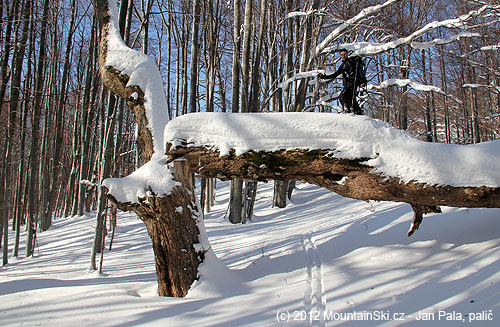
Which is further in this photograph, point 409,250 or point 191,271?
point 409,250

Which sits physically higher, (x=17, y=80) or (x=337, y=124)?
(x=17, y=80)

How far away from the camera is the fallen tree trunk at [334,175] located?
3580 millimetres

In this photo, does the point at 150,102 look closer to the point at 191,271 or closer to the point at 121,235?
the point at 191,271

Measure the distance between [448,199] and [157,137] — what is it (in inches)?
142

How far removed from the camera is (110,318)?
9.70 ft

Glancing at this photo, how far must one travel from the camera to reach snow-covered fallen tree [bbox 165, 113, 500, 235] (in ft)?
11.6

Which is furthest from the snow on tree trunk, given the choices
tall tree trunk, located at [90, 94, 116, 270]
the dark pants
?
the dark pants

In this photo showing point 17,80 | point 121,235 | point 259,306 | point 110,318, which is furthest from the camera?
A: point 121,235

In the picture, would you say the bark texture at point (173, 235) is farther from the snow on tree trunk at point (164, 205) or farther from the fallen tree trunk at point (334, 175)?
the fallen tree trunk at point (334, 175)

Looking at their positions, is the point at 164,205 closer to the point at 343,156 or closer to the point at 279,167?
the point at 279,167

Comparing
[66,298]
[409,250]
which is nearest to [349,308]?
[409,250]

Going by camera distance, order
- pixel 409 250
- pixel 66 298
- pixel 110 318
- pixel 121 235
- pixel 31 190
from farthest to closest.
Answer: pixel 121 235 → pixel 31 190 → pixel 409 250 → pixel 66 298 → pixel 110 318

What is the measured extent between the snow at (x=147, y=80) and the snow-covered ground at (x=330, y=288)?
192 cm

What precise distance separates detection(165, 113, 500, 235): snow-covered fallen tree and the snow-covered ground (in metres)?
0.62
